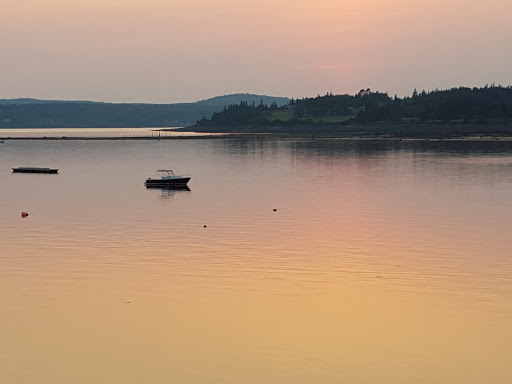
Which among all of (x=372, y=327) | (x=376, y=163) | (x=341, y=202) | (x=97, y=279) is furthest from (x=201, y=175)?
(x=372, y=327)

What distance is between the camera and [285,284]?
1682 inches

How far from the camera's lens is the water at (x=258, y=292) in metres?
29.6

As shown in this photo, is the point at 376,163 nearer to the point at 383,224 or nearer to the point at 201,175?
→ the point at 201,175

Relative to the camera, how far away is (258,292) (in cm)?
4088

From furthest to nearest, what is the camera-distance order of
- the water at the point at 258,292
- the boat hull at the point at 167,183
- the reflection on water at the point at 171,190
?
the boat hull at the point at 167,183 < the reflection on water at the point at 171,190 < the water at the point at 258,292

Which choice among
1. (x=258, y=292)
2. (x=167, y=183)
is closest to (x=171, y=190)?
(x=167, y=183)

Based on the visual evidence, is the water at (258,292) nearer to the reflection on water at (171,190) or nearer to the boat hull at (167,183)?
the reflection on water at (171,190)

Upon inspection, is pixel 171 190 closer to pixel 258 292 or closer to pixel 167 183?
pixel 167 183

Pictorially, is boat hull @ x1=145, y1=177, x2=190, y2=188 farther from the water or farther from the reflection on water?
the water

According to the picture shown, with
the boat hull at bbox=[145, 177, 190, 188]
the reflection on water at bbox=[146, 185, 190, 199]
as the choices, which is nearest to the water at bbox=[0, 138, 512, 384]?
the reflection on water at bbox=[146, 185, 190, 199]

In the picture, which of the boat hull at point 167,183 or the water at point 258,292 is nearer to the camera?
the water at point 258,292

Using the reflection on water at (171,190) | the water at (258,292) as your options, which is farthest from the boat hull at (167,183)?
the water at (258,292)

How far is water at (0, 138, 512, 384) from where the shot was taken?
29641mm

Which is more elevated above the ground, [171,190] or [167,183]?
[167,183]
